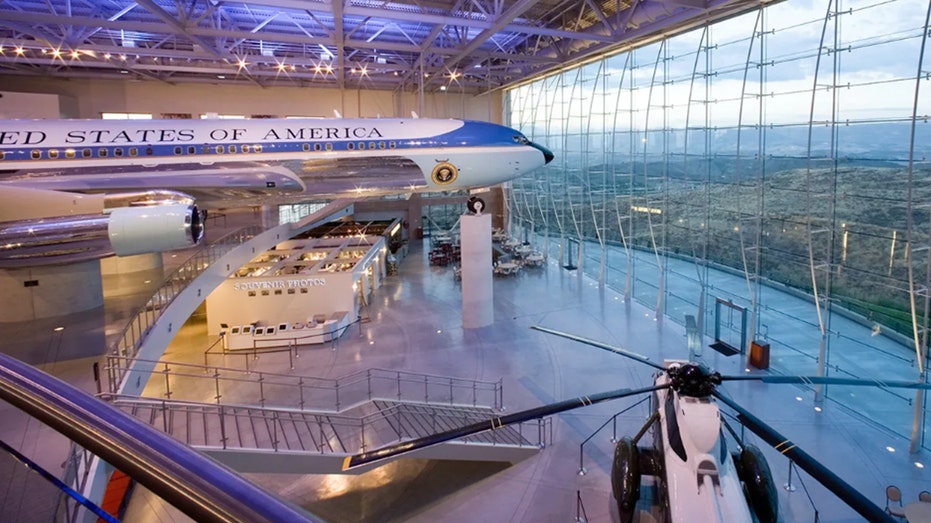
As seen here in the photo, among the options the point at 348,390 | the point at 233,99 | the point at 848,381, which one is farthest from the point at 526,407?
the point at 233,99

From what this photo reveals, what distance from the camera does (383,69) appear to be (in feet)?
77.3

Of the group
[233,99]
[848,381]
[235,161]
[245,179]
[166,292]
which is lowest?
[848,381]

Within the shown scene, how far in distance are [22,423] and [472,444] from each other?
6.63 meters

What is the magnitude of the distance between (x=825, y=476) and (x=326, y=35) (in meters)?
19.9

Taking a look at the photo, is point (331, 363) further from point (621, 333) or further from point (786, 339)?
point (786, 339)

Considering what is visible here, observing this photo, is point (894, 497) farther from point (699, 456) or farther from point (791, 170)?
point (791, 170)

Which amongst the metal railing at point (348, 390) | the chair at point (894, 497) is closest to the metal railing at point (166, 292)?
the metal railing at point (348, 390)

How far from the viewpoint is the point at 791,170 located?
13570mm

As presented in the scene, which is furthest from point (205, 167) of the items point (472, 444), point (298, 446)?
point (472, 444)

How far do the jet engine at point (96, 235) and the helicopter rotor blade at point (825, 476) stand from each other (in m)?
7.58

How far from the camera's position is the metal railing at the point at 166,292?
356 inches

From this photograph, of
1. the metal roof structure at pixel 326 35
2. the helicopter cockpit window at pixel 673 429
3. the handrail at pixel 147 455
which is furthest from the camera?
the metal roof structure at pixel 326 35

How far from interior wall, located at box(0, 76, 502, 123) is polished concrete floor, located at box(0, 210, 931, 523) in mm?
12078

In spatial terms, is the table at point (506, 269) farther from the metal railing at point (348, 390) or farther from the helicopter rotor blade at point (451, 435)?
the helicopter rotor blade at point (451, 435)
